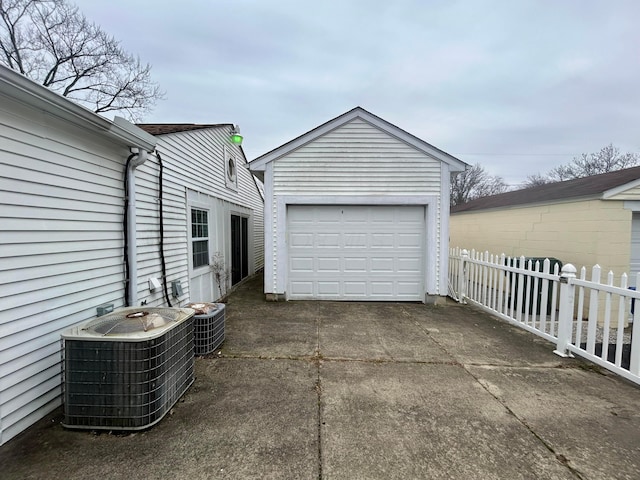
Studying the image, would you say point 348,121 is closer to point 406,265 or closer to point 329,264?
point 329,264

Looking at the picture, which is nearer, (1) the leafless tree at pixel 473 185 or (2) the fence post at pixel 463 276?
(2) the fence post at pixel 463 276

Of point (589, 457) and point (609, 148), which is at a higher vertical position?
point (609, 148)

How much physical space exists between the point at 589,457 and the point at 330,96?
48.3 feet

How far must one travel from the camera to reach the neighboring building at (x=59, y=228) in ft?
7.25

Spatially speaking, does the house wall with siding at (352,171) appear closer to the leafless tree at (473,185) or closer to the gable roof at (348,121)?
the gable roof at (348,121)

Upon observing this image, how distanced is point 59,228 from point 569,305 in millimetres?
5884

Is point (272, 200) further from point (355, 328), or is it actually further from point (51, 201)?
point (51, 201)

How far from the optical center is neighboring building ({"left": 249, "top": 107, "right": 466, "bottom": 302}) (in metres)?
6.45

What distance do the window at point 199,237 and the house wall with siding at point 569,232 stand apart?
801 centimetres

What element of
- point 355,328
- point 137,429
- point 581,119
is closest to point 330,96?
point 355,328

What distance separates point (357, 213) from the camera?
6613 millimetres

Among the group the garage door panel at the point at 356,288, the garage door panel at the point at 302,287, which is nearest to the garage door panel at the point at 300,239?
the garage door panel at the point at 302,287

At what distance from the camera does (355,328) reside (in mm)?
4820

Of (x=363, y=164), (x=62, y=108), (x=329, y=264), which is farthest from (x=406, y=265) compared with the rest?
(x=62, y=108)
